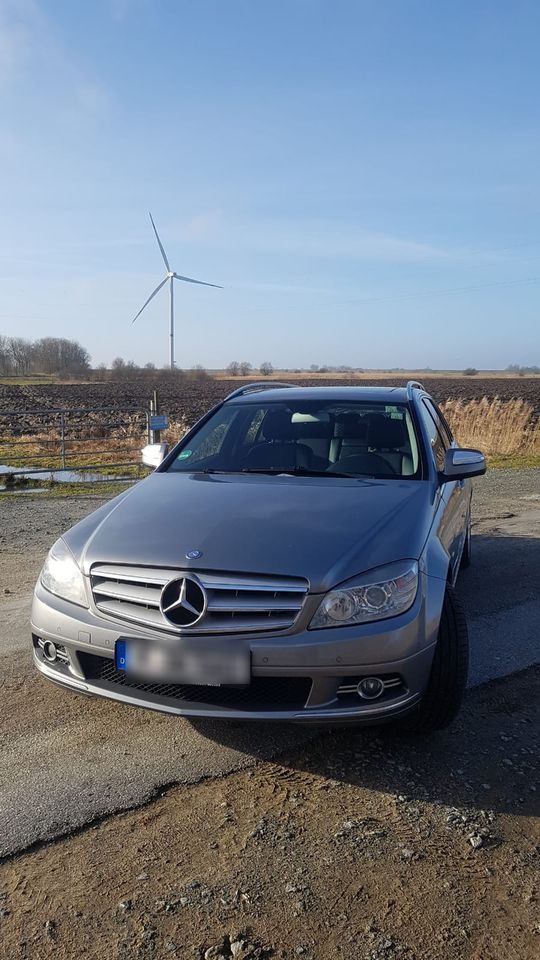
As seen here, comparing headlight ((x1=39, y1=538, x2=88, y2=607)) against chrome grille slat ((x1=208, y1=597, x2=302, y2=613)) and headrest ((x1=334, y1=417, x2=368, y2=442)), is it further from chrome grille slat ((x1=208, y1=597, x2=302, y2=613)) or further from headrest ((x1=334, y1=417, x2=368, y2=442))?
headrest ((x1=334, y1=417, x2=368, y2=442))

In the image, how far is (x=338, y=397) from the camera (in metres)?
5.15

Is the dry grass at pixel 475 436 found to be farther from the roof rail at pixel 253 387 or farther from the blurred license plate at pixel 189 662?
the blurred license plate at pixel 189 662

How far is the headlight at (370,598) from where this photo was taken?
115 inches

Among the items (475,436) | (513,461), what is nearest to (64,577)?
(513,461)

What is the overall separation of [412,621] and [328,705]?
474 millimetres

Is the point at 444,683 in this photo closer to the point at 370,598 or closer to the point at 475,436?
the point at 370,598

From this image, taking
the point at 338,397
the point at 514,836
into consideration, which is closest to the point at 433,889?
the point at 514,836

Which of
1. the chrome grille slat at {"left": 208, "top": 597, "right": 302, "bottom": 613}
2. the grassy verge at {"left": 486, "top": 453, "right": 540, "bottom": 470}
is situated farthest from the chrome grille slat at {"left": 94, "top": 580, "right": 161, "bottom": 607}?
the grassy verge at {"left": 486, "top": 453, "right": 540, "bottom": 470}

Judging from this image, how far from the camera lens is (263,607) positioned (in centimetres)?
293

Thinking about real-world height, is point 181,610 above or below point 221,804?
above

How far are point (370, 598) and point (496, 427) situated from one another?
14.8 metres

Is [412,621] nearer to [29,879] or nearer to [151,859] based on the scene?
[151,859]

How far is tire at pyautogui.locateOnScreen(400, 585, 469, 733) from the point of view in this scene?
322 cm

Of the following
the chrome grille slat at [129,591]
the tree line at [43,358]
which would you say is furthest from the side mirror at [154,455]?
the tree line at [43,358]
